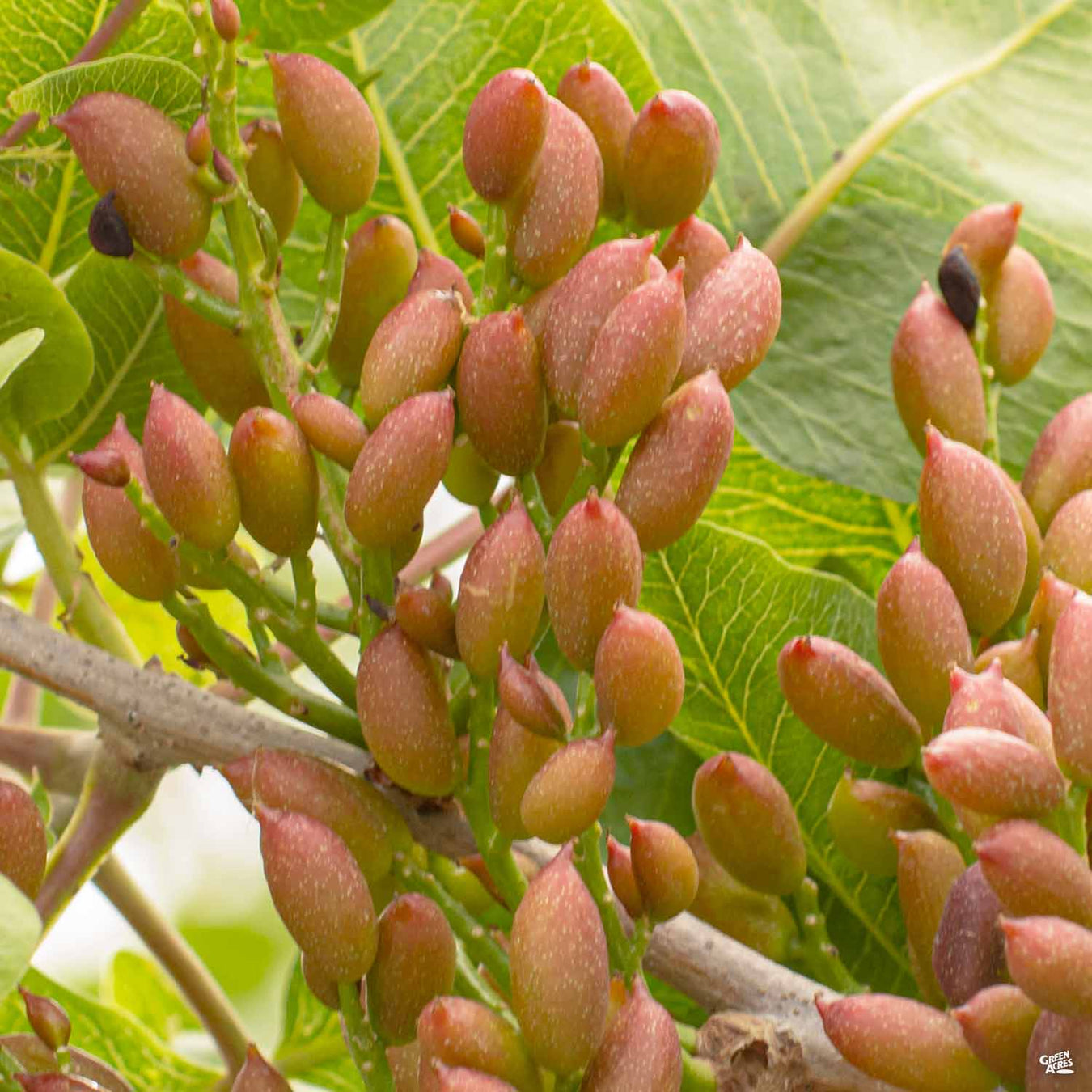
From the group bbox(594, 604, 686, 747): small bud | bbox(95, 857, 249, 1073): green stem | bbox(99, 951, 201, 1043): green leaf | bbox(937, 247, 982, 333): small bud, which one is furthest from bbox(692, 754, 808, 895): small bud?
bbox(99, 951, 201, 1043): green leaf

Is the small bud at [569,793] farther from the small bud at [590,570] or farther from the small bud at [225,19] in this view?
the small bud at [225,19]

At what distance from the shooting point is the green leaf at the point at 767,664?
0.72m

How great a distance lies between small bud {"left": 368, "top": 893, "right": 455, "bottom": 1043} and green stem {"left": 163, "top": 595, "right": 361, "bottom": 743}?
74mm

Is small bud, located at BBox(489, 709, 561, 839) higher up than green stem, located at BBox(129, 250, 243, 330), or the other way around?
green stem, located at BBox(129, 250, 243, 330)

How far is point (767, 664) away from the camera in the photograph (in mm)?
739

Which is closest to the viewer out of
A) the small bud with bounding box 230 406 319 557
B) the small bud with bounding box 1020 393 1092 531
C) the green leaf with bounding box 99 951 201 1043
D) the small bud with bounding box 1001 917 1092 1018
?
the small bud with bounding box 1001 917 1092 1018

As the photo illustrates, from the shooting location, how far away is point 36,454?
0.72 m

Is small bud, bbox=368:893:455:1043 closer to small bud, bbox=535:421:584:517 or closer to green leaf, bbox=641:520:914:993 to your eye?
small bud, bbox=535:421:584:517

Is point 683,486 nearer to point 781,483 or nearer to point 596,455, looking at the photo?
point 596,455

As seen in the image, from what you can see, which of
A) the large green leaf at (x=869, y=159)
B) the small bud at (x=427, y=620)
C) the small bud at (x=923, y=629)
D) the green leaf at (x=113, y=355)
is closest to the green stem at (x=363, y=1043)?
the small bud at (x=427, y=620)

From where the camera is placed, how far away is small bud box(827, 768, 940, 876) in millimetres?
588

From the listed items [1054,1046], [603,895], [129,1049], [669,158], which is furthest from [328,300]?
→ [129,1049]

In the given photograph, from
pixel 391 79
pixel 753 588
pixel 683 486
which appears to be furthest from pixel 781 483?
pixel 683 486

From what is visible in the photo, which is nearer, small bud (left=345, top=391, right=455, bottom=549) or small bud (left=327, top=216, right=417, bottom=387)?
small bud (left=345, top=391, right=455, bottom=549)
